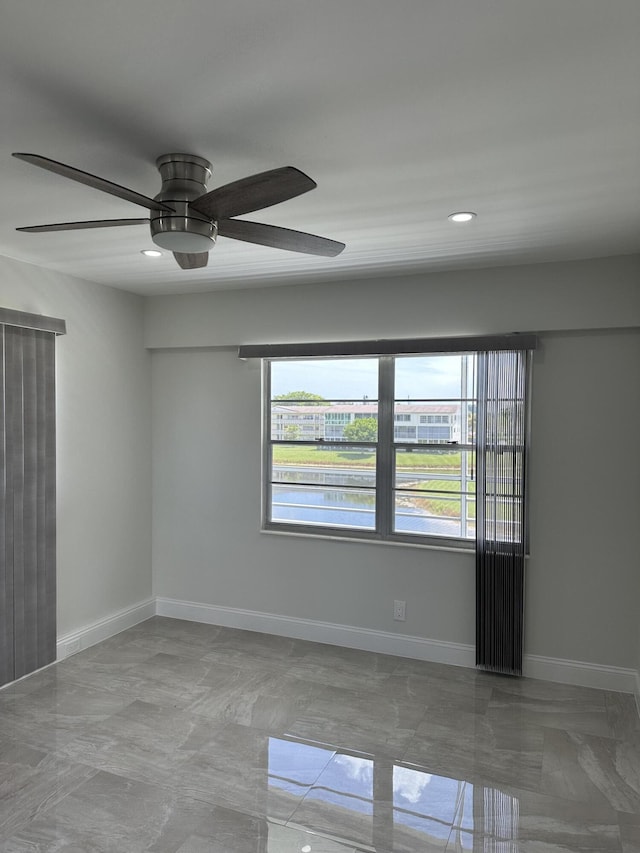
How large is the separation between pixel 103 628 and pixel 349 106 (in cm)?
380

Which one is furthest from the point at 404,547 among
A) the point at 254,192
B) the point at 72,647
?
the point at 254,192

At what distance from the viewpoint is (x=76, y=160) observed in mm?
2164

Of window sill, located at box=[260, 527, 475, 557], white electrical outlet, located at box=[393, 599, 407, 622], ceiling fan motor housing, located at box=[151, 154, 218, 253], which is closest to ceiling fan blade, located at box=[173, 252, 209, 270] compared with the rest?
ceiling fan motor housing, located at box=[151, 154, 218, 253]

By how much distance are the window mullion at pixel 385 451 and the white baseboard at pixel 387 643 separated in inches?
28.9

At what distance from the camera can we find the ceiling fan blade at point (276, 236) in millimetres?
2117

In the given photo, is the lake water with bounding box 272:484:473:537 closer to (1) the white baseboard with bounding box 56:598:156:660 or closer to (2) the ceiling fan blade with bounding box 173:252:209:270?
(1) the white baseboard with bounding box 56:598:156:660

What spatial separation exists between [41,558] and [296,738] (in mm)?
1917

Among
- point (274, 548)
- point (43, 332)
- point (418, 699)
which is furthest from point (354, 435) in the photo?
point (43, 332)

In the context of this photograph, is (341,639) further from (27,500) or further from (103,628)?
(27,500)

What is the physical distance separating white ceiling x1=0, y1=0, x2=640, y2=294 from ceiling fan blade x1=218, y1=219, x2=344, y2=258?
24 centimetres

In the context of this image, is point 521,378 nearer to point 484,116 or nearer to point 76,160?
point 484,116

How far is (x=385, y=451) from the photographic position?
412cm

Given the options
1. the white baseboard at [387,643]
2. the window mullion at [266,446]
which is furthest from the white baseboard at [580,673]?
the window mullion at [266,446]

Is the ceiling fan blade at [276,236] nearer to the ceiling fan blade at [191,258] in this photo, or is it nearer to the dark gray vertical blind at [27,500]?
the ceiling fan blade at [191,258]
